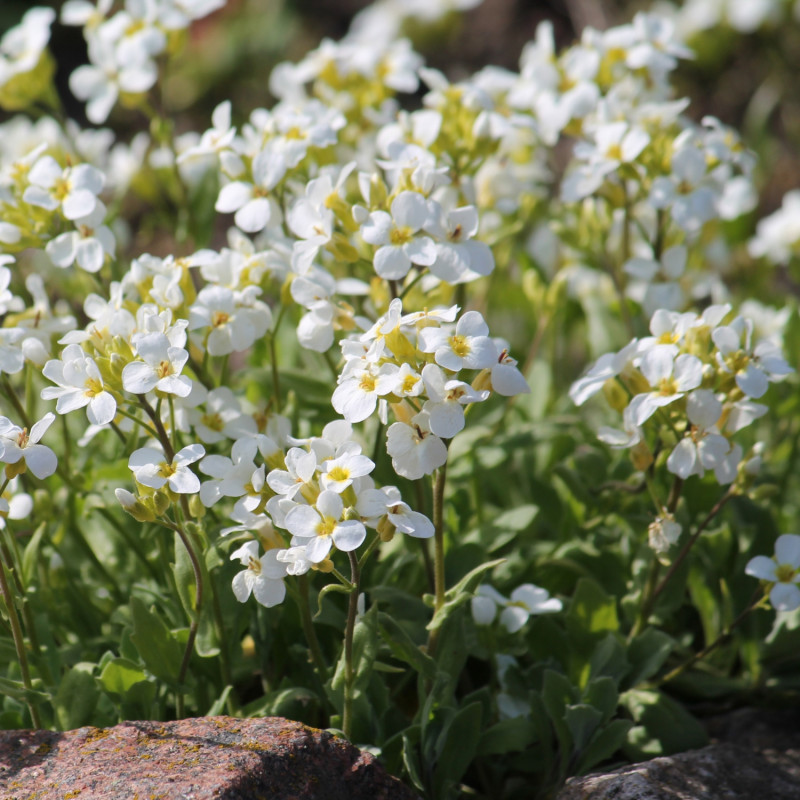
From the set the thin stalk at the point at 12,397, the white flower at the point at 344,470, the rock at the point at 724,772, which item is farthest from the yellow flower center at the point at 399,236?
the rock at the point at 724,772

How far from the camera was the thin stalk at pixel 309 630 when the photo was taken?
199cm

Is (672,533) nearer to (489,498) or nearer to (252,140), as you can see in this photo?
(489,498)

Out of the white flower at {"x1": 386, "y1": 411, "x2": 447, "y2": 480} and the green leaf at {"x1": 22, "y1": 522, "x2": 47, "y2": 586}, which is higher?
the white flower at {"x1": 386, "y1": 411, "x2": 447, "y2": 480}

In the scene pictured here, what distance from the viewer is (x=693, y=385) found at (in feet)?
6.35

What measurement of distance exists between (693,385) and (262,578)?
3.07 ft

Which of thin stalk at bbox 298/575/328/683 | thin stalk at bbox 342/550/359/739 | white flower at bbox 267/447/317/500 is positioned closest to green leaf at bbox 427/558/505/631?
thin stalk at bbox 342/550/359/739

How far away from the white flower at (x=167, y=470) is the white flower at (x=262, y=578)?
167 millimetres

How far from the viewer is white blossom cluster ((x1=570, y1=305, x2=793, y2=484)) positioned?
6.48 feet

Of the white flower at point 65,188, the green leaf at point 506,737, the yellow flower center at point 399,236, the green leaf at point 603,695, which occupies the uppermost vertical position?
the white flower at point 65,188

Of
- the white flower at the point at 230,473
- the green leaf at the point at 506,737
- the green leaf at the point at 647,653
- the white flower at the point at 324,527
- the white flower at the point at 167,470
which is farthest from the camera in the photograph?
the green leaf at the point at 647,653

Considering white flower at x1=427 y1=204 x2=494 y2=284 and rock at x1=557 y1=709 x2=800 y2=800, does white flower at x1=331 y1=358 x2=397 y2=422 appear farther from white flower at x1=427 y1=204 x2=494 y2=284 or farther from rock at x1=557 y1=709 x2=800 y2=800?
rock at x1=557 y1=709 x2=800 y2=800

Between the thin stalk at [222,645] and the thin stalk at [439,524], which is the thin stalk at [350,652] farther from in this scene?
the thin stalk at [222,645]

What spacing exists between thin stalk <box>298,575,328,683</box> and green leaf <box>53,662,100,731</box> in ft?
1.57

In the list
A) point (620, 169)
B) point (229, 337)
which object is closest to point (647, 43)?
point (620, 169)
